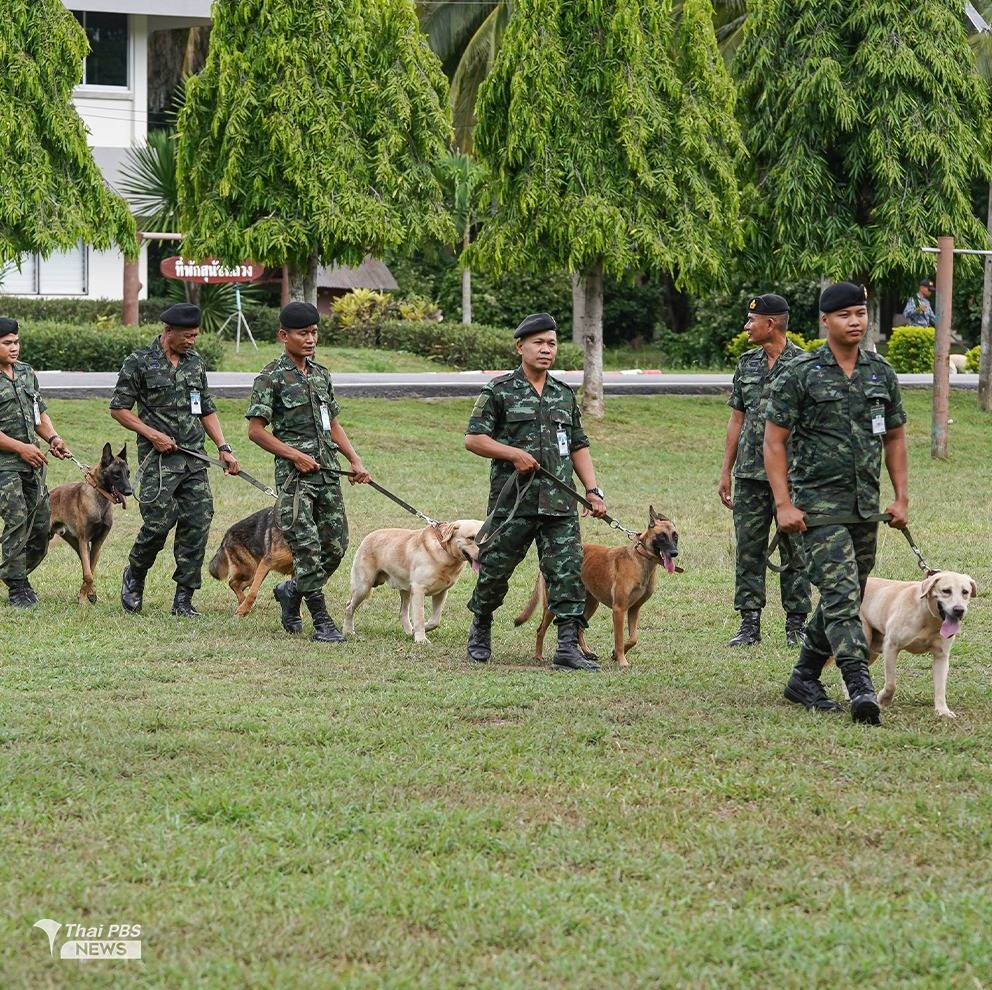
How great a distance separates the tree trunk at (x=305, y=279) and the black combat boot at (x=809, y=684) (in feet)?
51.1

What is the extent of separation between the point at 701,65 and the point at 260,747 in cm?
1856

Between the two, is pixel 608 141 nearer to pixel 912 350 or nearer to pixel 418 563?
pixel 418 563

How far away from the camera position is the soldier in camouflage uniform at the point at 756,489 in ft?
31.4

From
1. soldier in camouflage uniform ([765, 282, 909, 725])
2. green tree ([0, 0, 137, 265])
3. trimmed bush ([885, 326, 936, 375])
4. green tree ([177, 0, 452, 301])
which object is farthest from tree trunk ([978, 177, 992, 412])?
soldier in camouflage uniform ([765, 282, 909, 725])

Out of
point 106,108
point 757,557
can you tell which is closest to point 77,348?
point 106,108

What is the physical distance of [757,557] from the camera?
9820 mm

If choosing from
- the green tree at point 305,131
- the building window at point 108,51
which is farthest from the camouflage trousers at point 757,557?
the building window at point 108,51

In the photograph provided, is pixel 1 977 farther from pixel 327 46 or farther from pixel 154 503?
pixel 327 46

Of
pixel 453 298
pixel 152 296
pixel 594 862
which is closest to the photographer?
pixel 594 862

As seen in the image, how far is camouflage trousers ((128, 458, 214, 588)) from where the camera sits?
1041 centimetres

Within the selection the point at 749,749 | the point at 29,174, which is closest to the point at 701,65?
the point at 29,174

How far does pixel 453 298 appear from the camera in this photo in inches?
1757

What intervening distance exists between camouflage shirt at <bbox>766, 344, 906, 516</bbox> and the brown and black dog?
1568 mm

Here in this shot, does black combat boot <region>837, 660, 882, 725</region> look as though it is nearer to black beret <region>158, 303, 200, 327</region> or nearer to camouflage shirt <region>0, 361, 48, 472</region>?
black beret <region>158, 303, 200, 327</region>
